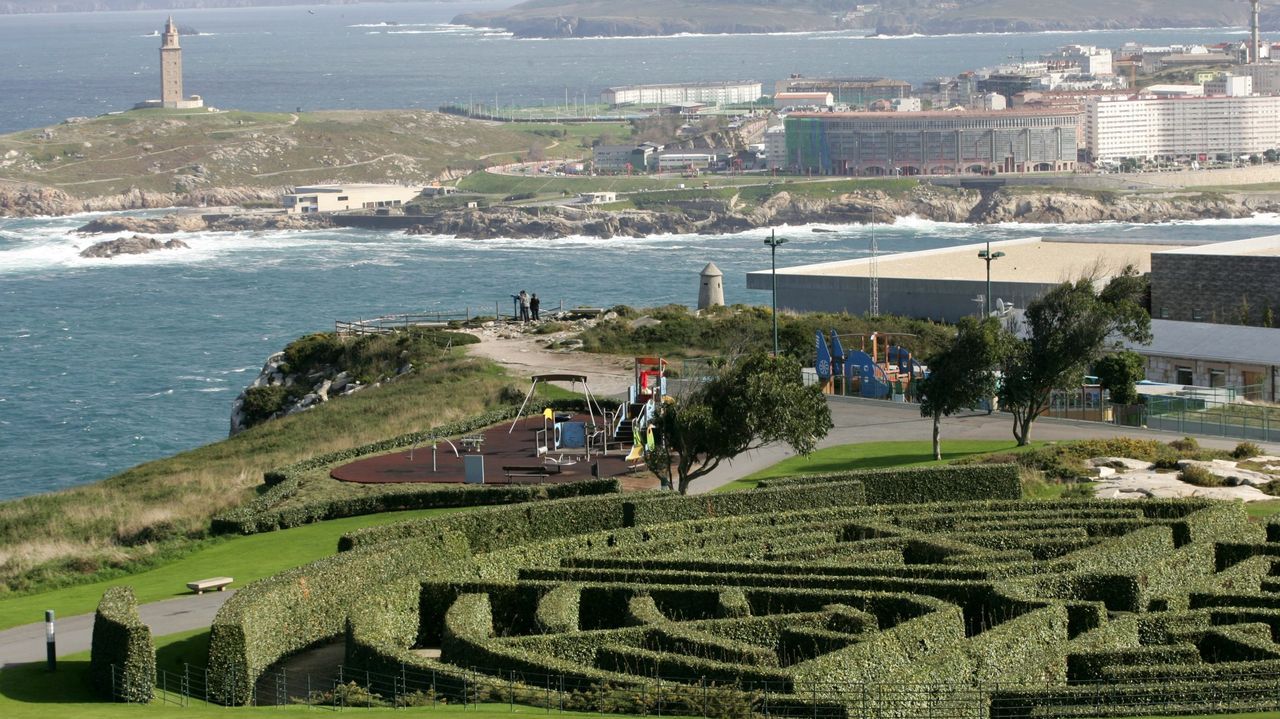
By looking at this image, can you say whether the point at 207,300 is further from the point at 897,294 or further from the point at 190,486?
the point at 190,486

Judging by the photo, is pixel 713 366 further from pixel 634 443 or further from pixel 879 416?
pixel 879 416

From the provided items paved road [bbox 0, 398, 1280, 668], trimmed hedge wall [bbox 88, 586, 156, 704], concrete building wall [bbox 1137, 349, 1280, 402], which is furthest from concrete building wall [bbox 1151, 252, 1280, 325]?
trimmed hedge wall [bbox 88, 586, 156, 704]

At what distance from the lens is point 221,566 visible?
42.9 metres

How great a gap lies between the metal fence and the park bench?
69.0 ft

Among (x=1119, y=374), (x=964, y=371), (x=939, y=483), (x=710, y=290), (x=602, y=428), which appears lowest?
(x=602, y=428)

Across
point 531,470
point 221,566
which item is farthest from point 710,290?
point 221,566

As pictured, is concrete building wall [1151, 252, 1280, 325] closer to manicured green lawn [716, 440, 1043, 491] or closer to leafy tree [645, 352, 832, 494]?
manicured green lawn [716, 440, 1043, 491]

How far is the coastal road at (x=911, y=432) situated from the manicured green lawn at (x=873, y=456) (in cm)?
39

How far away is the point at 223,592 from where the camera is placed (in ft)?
130

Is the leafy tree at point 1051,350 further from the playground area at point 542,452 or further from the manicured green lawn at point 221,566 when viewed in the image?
the manicured green lawn at point 221,566

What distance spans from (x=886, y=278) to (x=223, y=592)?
57299mm

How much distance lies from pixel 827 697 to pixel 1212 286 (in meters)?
Result: 52.7

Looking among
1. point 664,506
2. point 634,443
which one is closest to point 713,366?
point 634,443

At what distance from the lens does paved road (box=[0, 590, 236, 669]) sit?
3469 centimetres
